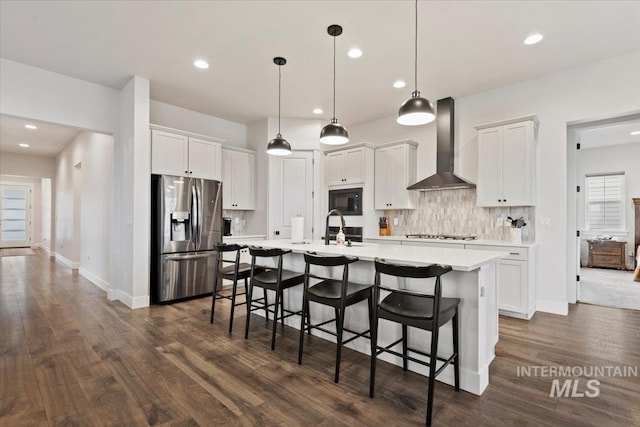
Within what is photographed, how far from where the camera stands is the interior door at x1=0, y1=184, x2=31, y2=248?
35.7ft

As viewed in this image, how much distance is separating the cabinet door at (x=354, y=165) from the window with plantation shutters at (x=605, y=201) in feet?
20.8

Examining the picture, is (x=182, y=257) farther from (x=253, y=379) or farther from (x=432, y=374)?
(x=432, y=374)

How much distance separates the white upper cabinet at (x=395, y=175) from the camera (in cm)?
504

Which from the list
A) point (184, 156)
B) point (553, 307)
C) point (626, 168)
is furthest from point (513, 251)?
point (626, 168)

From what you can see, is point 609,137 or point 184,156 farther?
point 609,137

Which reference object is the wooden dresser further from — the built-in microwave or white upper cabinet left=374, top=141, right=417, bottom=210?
the built-in microwave

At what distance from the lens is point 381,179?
5.29 metres

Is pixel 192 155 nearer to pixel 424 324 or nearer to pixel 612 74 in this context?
pixel 424 324

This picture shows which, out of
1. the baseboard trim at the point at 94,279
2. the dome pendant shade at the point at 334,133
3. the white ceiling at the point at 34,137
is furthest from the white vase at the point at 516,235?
the white ceiling at the point at 34,137

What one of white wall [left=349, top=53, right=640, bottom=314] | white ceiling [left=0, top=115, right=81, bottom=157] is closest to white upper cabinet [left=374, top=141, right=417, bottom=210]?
white wall [left=349, top=53, right=640, bottom=314]

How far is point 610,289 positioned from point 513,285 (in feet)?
9.19

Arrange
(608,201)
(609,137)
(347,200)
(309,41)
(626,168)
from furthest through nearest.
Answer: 1. (608,201)
2. (626,168)
3. (609,137)
4. (347,200)
5. (309,41)

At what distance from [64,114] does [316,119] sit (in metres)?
3.70

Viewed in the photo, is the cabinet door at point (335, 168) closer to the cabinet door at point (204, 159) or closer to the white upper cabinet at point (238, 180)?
the white upper cabinet at point (238, 180)
